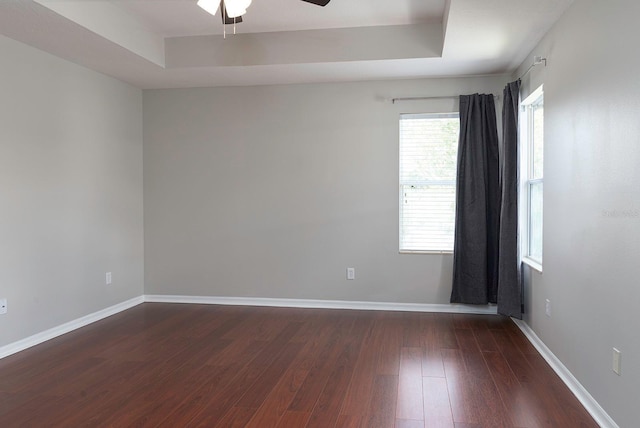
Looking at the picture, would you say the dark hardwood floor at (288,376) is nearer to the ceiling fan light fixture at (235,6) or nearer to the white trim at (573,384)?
the white trim at (573,384)

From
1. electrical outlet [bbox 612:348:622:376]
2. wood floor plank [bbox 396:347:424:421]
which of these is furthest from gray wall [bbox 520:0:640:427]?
wood floor plank [bbox 396:347:424:421]

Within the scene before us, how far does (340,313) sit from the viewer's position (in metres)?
5.29

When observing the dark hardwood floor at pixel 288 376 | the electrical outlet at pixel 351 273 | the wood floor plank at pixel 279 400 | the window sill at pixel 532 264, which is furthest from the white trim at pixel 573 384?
the electrical outlet at pixel 351 273

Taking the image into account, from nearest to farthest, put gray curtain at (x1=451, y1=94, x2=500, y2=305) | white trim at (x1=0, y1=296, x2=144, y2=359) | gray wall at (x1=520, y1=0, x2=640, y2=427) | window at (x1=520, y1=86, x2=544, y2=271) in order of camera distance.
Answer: gray wall at (x1=520, y1=0, x2=640, y2=427) < white trim at (x1=0, y1=296, x2=144, y2=359) < window at (x1=520, y1=86, x2=544, y2=271) < gray curtain at (x1=451, y1=94, x2=500, y2=305)

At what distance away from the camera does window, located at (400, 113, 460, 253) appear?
5.35 metres

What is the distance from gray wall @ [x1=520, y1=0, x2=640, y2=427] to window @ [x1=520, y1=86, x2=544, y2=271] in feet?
1.74


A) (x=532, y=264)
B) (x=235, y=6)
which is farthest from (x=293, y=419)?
(x=532, y=264)

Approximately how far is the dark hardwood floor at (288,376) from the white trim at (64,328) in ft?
0.28

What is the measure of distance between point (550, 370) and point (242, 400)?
6.84 ft

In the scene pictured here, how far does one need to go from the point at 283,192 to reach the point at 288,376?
250 centimetres

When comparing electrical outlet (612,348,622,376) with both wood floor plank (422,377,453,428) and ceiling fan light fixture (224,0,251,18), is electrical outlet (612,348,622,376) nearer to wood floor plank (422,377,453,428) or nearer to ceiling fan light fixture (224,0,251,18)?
wood floor plank (422,377,453,428)

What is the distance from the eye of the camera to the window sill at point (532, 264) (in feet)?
13.4

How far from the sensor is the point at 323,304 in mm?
5523

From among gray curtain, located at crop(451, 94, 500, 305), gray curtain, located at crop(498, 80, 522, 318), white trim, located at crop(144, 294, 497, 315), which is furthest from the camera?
white trim, located at crop(144, 294, 497, 315)
